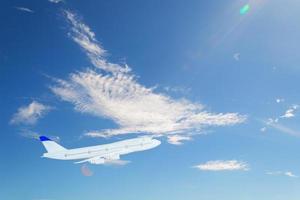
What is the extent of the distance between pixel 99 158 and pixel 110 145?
83.4 ft

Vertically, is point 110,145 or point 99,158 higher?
point 110,145

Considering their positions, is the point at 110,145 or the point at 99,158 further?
the point at 110,145

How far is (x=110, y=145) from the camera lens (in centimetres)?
19662

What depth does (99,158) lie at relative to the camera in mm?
171625
